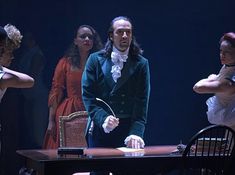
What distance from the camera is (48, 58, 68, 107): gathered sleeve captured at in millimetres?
5199

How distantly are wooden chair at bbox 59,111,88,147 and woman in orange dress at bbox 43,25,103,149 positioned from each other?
537 millimetres

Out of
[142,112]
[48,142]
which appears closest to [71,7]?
[48,142]

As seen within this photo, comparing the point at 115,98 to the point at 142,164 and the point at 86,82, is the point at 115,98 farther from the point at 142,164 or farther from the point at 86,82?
the point at 142,164

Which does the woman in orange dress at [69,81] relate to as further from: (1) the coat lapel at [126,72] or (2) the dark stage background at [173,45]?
(1) the coat lapel at [126,72]

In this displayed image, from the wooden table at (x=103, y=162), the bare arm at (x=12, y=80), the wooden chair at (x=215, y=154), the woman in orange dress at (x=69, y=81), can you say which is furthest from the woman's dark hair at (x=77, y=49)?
the wooden chair at (x=215, y=154)

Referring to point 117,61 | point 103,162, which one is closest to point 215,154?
point 103,162

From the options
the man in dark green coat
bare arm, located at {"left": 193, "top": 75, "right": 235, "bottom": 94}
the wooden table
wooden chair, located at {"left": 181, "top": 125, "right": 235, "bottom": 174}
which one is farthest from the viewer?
the man in dark green coat

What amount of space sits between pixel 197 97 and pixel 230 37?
1.92m

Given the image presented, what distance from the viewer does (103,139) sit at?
4.02 metres

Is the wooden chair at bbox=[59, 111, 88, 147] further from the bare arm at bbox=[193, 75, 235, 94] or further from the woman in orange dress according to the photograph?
the bare arm at bbox=[193, 75, 235, 94]

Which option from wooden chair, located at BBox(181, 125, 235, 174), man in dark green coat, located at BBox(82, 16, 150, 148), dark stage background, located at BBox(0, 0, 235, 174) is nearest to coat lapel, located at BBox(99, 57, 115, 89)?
man in dark green coat, located at BBox(82, 16, 150, 148)

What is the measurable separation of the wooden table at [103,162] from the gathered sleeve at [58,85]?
165cm

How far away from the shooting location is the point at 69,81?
205 inches

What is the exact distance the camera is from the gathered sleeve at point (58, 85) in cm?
520
